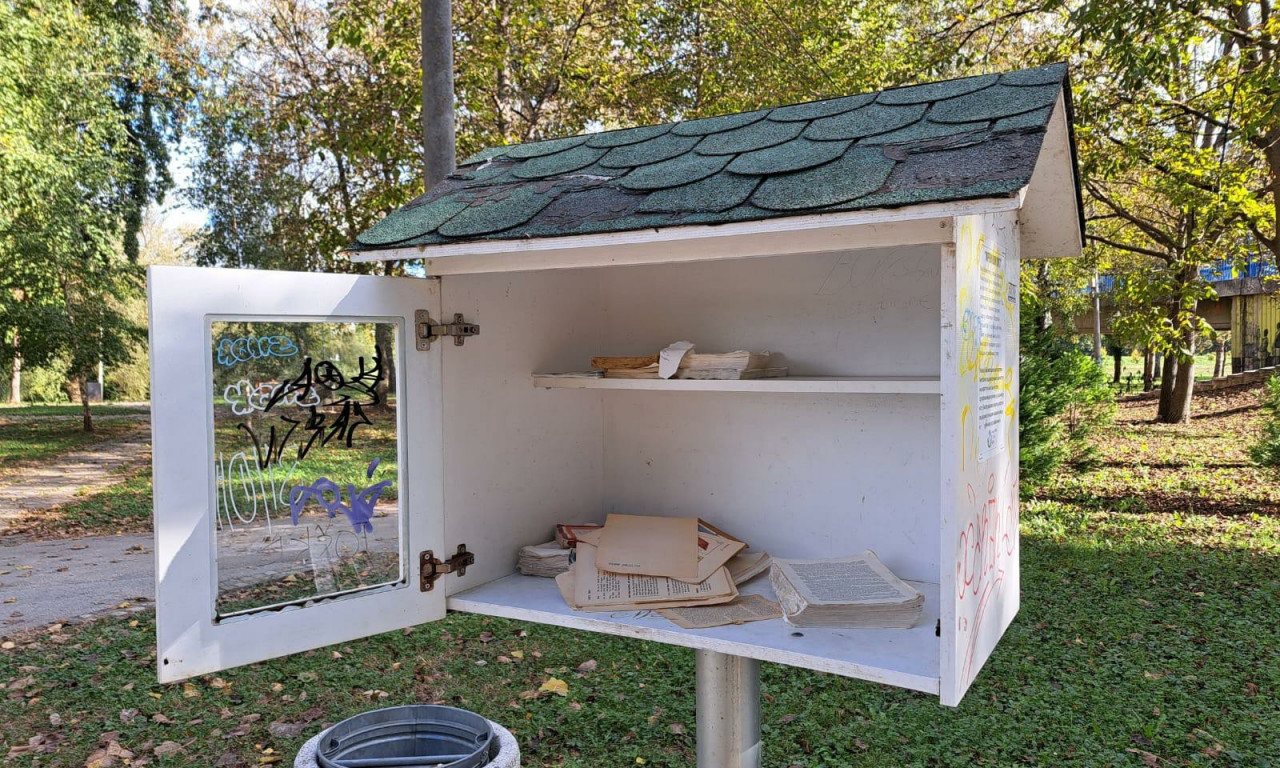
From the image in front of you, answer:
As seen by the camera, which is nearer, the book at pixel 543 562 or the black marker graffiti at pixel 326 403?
the black marker graffiti at pixel 326 403

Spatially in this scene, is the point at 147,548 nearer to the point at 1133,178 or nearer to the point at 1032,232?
the point at 1032,232

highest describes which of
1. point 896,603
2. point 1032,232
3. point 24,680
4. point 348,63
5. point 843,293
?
point 348,63

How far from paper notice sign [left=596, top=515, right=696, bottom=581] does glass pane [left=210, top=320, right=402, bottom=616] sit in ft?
2.05

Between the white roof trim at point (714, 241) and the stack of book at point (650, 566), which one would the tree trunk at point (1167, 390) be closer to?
the stack of book at point (650, 566)

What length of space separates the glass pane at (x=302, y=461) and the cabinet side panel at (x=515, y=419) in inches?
8.9

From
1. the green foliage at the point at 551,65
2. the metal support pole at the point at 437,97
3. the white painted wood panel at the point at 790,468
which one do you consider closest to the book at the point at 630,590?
the white painted wood panel at the point at 790,468

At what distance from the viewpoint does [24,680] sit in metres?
4.55

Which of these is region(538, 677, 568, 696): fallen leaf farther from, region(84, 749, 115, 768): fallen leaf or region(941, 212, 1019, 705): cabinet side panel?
region(941, 212, 1019, 705): cabinet side panel

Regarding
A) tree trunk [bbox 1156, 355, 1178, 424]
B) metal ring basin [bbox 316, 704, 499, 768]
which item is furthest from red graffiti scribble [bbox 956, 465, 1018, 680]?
tree trunk [bbox 1156, 355, 1178, 424]

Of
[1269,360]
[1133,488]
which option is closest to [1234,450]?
[1133,488]

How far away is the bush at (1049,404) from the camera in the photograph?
28.0 feet

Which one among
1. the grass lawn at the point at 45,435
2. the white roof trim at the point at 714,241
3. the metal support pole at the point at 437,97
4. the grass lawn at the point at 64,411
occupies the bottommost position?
the grass lawn at the point at 45,435

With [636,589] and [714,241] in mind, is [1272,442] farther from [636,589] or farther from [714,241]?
[714,241]

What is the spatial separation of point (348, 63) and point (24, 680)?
6460 mm
